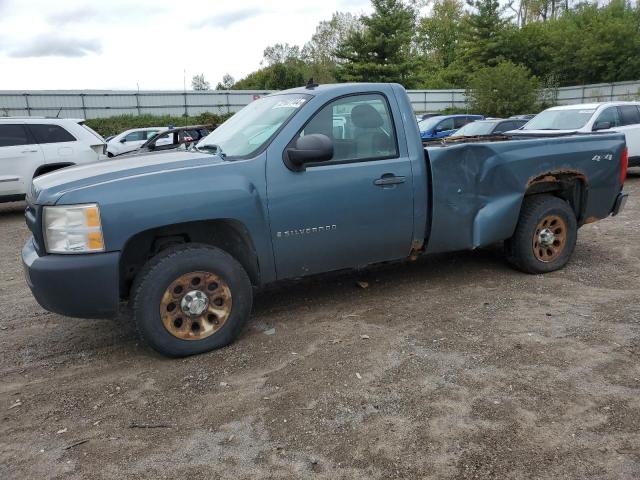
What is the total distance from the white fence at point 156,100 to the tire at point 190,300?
24235mm

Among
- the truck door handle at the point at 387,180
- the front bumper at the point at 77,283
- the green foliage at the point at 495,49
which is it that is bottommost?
the front bumper at the point at 77,283

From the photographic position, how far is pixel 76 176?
Answer: 395cm

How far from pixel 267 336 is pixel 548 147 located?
10.5 feet

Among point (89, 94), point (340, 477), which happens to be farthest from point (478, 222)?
point (89, 94)

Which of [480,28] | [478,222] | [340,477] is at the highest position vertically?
[480,28]

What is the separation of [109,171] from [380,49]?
1552 inches

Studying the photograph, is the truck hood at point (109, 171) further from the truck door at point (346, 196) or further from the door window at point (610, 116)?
the door window at point (610, 116)

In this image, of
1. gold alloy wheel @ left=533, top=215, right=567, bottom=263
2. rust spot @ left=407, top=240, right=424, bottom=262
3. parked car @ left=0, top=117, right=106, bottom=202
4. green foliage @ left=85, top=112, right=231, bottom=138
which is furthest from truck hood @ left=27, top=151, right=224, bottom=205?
green foliage @ left=85, top=112, right=231, bottom=138

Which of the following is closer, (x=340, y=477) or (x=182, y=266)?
(x=340, y=477)

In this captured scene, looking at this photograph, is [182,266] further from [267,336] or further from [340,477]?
[340,477]

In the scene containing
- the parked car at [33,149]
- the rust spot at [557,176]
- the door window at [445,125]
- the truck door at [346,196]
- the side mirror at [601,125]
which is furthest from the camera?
the door window at [445,125]

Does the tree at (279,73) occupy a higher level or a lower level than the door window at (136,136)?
higher

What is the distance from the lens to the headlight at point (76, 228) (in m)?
3.58

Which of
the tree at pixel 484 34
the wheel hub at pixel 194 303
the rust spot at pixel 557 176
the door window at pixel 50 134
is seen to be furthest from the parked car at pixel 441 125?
the tree at pixel 484 34
